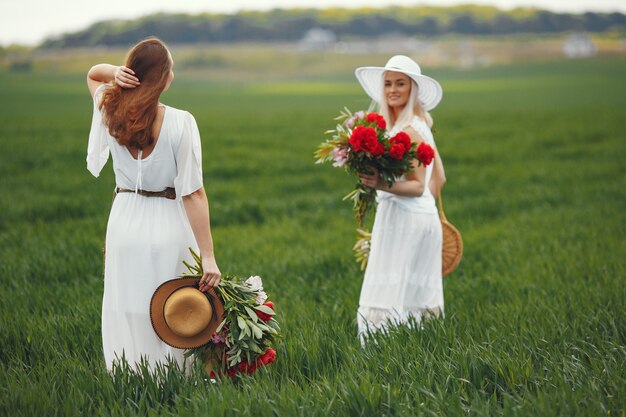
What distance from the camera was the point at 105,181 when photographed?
13.2 meters

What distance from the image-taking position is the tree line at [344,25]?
158000 mm

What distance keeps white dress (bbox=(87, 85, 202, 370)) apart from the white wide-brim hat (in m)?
1.78

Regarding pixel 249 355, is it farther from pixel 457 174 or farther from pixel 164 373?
pixel 457 174

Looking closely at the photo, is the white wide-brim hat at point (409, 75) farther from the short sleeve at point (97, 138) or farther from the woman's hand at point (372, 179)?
the short sleeve at point (97, 138)

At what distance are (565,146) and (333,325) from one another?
50.5ft

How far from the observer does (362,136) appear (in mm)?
4789

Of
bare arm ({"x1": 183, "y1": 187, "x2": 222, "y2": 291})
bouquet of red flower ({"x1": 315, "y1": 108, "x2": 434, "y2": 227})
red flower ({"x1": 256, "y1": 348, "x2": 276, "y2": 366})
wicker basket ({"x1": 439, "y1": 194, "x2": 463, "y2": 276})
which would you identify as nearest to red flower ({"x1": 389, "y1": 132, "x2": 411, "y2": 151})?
bouquet of red flower ({"x1": 315, "y1": 108, "x2": 434, "y2": 227})

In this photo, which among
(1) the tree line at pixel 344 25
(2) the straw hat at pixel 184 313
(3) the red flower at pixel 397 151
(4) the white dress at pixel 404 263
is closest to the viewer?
(2) the straw hat at pixel 184 313

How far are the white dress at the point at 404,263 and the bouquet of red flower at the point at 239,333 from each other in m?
1.25

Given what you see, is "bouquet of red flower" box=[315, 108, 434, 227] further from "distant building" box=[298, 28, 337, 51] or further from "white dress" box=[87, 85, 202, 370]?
"distant building" box=[298, 28, 337, 51]

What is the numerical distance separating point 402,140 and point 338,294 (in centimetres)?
208

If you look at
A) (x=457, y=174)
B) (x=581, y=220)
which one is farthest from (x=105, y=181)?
(x=581, y=220)

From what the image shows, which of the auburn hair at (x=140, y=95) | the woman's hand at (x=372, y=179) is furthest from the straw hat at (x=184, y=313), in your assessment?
the woman's hand at (x=372, y=179)

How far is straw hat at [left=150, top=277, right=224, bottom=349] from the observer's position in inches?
150
